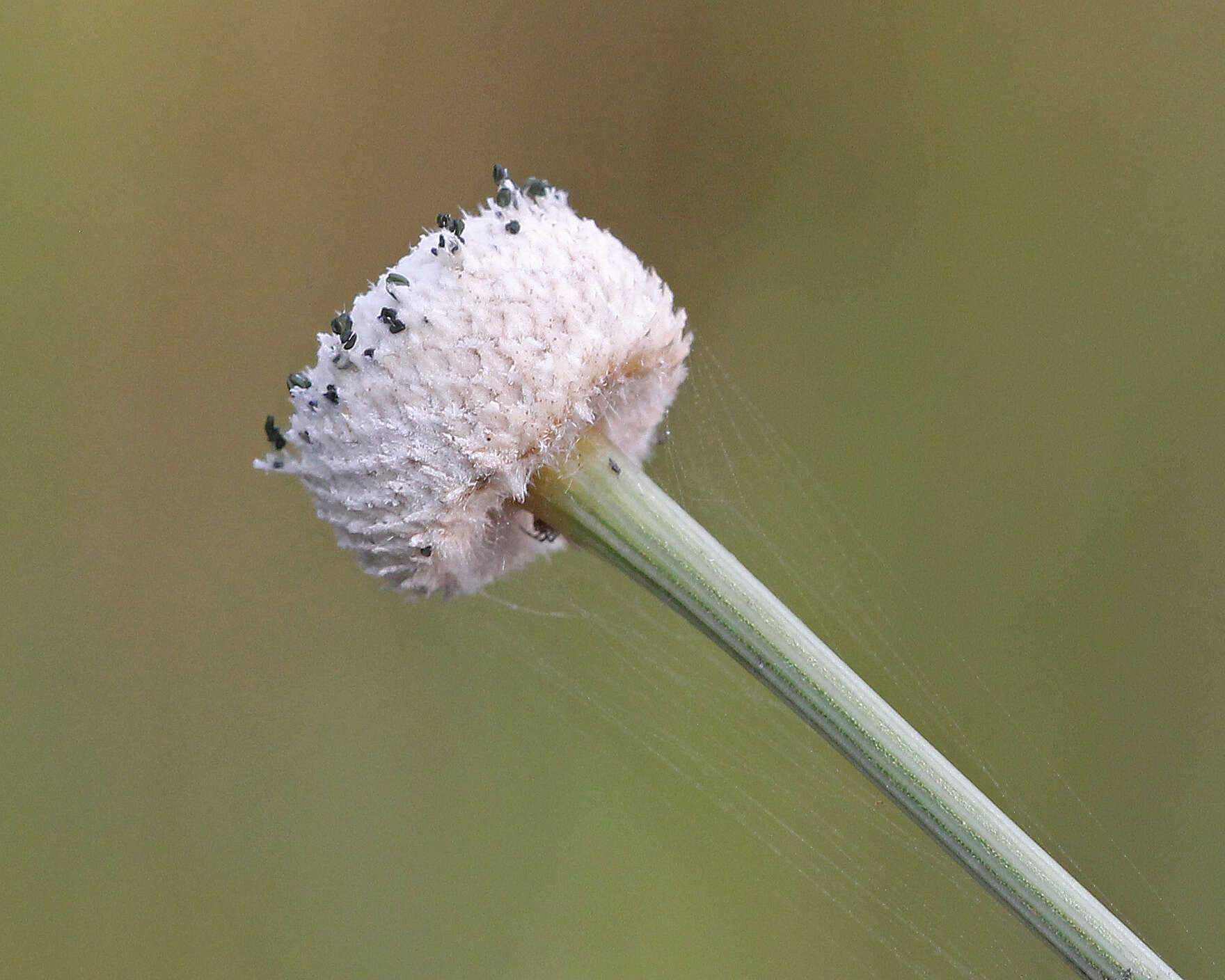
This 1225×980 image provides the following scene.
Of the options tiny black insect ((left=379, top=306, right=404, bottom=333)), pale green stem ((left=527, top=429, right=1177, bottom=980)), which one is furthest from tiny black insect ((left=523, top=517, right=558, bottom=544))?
tiny black insect ((left=379, top=306, right=404, bottom=333))

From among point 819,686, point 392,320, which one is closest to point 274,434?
point 392,320

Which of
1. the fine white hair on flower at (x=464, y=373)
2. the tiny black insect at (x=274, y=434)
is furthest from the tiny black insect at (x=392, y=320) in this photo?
the tiny black insect at (x=274, y=434)

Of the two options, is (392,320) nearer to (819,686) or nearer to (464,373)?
(464,373)

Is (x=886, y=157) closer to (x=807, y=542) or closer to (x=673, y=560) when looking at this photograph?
(x=807, y=542)

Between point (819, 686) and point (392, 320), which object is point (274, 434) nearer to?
point (392, 320)

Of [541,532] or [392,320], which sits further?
[541,532]

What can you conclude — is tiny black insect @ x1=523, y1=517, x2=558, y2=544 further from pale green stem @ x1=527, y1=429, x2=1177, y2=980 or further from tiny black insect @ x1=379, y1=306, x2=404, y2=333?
tiny black insect @ x1=379, y1=306, x2=404, y2=333

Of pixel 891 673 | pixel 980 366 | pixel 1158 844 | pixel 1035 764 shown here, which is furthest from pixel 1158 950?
pixel 980 366
